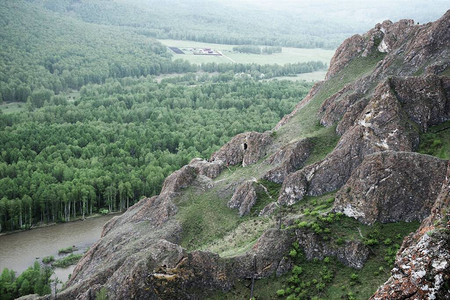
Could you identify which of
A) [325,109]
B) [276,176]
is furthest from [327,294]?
[325,109]

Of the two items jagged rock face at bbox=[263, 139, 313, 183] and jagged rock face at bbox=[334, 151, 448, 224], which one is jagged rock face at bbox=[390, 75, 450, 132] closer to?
jagged rock face at bbox=[334, 151, 448, 224]

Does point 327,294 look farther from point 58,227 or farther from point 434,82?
point 58,227

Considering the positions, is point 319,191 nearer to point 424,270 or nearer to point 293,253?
point 293,253

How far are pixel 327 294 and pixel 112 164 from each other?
402 ft

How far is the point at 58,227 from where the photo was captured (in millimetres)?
140625

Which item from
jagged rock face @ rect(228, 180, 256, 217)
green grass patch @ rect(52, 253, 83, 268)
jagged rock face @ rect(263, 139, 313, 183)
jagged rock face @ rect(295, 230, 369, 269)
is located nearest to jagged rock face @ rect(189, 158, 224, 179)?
jagged rock face @ rect(228, 180, 256, 217)

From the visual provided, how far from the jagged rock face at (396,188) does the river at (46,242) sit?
75.3 m

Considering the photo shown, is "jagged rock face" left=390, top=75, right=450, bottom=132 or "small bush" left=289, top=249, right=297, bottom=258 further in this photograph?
"jagged rock face" left=390, top=75, right=450, bottom=132

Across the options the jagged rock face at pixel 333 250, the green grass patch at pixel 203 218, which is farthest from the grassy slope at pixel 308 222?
the jagged rock face at pixel 333 250

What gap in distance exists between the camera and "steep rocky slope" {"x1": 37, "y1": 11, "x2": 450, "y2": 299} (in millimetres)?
67062

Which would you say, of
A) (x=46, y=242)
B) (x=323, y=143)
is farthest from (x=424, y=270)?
(x=46, y=242)

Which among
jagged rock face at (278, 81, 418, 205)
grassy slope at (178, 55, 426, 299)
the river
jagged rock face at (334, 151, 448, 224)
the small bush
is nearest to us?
grassy slope at (178, 55, 426, 299)

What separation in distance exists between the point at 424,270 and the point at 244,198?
6319 cm

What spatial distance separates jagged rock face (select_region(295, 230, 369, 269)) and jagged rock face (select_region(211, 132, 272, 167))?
38.2 metres
